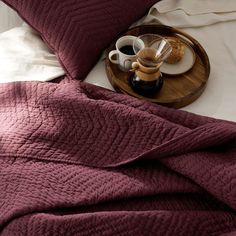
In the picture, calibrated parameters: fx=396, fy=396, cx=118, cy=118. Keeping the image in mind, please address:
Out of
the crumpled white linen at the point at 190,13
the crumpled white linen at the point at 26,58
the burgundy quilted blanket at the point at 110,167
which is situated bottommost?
the burgundy quilted blanket at the point at 110,167

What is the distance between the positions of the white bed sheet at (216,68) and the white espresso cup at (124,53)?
0.04 metres

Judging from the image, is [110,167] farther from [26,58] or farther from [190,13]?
[190,13]

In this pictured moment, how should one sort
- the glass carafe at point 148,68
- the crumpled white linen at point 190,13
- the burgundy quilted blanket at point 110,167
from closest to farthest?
the burgundy quilted blanket at point 110,167
the glass carafe at point 148,68
the crumpled white linen at point 190,13

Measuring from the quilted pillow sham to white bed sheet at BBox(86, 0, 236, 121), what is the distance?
52 millimetres

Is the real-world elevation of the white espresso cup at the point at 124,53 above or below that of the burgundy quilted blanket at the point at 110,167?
above

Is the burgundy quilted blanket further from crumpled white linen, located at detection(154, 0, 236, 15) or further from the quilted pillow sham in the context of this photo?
crumpled white linen, located at detection(154, 0, 236, 15)

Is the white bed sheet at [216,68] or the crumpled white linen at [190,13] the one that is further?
the crumpled white linen at [190,13]

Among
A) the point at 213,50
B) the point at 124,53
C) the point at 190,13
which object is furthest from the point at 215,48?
the point at 124,53

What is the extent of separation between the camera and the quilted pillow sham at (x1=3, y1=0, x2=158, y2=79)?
95cm

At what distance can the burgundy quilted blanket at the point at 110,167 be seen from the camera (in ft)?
2.32

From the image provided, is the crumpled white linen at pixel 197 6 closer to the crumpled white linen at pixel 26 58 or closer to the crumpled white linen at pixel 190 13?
the crumpled white linen at pixel 190 13

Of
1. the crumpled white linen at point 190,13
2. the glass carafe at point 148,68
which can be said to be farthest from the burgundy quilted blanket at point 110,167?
the crumpled white linen at point 190,13

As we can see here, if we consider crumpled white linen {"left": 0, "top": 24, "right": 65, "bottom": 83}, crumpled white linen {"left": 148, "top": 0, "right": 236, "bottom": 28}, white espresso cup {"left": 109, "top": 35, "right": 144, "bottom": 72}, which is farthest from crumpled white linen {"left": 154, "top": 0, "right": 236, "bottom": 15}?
crumpled white linen {"left": 0, "top": 24, "right": 65, "bottom": 83}

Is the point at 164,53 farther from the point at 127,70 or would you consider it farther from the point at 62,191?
the point at 62,191
